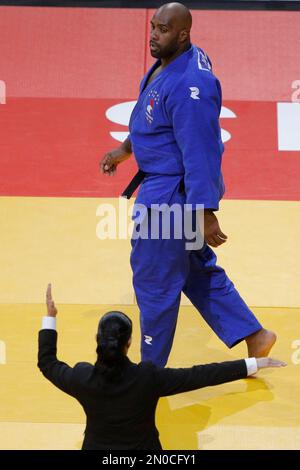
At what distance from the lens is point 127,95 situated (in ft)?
25.1

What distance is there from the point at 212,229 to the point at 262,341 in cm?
72

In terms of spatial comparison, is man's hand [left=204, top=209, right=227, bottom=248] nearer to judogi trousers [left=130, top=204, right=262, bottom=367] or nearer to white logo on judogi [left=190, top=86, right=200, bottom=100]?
judogi trousers [left=130, top=204, right=262, bottom=367]

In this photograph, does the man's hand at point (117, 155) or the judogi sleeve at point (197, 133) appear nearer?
the judogi sleeve at point (197, 133)

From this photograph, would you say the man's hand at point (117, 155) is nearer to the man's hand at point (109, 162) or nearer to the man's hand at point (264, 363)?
the man's hand at point (109, 162)

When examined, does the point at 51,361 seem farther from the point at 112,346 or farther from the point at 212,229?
the point at 212,229

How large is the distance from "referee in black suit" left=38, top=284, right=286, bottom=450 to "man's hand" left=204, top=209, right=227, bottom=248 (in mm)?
765

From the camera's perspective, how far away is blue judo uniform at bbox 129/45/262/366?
445 centimetres

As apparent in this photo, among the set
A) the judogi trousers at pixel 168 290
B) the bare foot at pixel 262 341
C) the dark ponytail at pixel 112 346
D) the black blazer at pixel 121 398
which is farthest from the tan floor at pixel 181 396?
the dark ponytail at pixel 112 346

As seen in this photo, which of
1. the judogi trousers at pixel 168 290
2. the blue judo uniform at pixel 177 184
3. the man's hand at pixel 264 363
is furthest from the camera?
the judogi trousers at pixel 168 290

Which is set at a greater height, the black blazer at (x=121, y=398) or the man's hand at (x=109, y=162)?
the man's hand at (x=109, y=162)

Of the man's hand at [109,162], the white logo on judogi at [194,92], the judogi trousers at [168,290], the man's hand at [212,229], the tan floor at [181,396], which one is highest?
the white logo on judogi at [194,92]

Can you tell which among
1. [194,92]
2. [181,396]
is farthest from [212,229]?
[181,396]

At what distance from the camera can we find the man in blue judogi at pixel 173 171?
4.45 metres
